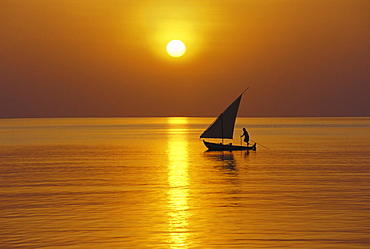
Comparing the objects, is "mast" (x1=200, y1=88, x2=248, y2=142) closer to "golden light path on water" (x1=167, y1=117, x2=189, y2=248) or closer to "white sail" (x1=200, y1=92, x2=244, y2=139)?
"white sail" (x1=200, y1=92, x2=244, y2=139)

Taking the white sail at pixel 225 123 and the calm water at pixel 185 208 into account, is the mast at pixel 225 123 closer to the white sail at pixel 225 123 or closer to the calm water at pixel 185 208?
the white sail at pixel 225 123

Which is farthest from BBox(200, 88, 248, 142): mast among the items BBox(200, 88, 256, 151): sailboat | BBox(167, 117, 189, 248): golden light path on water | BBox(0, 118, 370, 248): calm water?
BBox(0, 118, 370, 248): calm water

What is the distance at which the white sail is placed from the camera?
63.3m

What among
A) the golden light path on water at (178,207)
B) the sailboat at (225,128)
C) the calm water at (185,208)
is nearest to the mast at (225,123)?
the sailboat at (225,128)

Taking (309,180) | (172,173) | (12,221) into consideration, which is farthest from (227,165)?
(12,221)

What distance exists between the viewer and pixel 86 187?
102 ft

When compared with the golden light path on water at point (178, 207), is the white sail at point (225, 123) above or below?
above

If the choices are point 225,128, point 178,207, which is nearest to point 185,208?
point 178,207

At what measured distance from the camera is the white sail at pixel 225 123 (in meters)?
63.3

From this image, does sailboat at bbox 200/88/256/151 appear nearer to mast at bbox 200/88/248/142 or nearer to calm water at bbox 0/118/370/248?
mast at bbox 200/88/248/142

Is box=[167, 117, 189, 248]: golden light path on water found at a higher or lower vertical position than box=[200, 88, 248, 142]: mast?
lower

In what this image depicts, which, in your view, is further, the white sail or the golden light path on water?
the white sail

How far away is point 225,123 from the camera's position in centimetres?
6366

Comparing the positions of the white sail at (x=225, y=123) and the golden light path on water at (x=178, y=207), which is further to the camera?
the white sail at (x=225, y=123)
